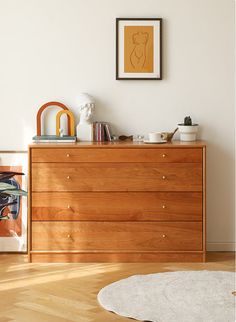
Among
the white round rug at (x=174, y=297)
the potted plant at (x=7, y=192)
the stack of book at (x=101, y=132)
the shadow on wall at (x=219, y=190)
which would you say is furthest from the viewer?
the shadow on wall at (x=219, y=190)

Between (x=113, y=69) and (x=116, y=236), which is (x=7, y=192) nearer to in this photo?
(x=116, y=236)

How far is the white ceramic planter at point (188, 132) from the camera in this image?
550 centimetres

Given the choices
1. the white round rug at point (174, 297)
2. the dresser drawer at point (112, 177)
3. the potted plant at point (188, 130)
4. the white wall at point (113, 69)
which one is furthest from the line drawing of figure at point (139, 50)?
the white round rug at point (174, 297)

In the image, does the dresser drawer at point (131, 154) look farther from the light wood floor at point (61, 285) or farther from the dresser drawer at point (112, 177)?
the light wood floor at point (61, 285)

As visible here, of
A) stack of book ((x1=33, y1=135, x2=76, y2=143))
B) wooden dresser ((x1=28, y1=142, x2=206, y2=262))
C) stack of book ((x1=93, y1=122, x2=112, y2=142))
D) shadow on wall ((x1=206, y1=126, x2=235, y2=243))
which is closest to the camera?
wooden dresser ((x1=28, y1=142, x2=206, y2=262))

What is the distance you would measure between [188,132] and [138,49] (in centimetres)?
74

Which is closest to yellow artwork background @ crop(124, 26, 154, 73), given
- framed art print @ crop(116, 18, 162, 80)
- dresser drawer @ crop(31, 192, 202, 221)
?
framed art print @ crop(116, 18, 162, 80)

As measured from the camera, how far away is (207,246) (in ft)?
18.7

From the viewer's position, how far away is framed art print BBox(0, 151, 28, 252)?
222 inches

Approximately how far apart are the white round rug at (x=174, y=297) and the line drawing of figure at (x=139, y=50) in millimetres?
1656

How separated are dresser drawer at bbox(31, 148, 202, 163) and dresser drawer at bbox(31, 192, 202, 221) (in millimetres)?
245

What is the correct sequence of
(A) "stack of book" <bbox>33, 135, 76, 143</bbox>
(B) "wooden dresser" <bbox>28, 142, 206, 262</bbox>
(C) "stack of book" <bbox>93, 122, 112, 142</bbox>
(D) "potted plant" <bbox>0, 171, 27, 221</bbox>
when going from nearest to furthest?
(D) "potted plant" <bbox>0, 171, 27, 221</bbox>, (B) "wooden dresser" <bbox>28, 142, 206, 262</bbox>, (A) "stack of book" <bbox>33, 135, 76, 143</bbox>, (C) "stack of book" <bbox>93, 122, 112, 142</bbox>

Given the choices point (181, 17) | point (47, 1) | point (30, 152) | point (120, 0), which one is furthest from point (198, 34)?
point (30, 152)

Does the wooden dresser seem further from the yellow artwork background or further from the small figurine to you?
the yellow artwork background
